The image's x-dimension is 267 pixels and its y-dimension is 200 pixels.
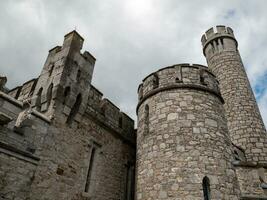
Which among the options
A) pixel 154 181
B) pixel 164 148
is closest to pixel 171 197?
pixel 154 181

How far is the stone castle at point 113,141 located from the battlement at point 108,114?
39 millimetres

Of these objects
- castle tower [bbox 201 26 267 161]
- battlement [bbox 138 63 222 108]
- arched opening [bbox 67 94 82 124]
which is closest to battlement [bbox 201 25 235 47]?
castle tower [bbox 201 26 267 161]

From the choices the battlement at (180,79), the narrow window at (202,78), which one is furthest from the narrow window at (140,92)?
the narrow window at (202,78)

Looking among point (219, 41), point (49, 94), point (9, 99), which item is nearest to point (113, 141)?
point (49, 94)

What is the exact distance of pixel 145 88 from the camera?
786 cm

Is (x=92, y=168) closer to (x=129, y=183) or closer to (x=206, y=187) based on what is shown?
(x=129, y=183)

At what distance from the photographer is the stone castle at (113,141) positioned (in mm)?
5234

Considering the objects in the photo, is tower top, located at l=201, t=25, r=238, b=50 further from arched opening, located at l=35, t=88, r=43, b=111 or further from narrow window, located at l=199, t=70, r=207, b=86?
arched opening, located at l=35, t=88, r=43, b=111

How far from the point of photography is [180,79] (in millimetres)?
7203

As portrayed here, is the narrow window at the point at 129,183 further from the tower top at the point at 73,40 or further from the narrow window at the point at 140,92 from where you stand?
the tower top at the point at 73,40

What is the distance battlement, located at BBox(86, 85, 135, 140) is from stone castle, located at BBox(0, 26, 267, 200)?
1.5 inches

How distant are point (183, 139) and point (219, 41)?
993 centimetres

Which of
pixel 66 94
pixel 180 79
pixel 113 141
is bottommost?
pixel 113 141

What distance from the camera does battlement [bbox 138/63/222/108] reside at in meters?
7.10
